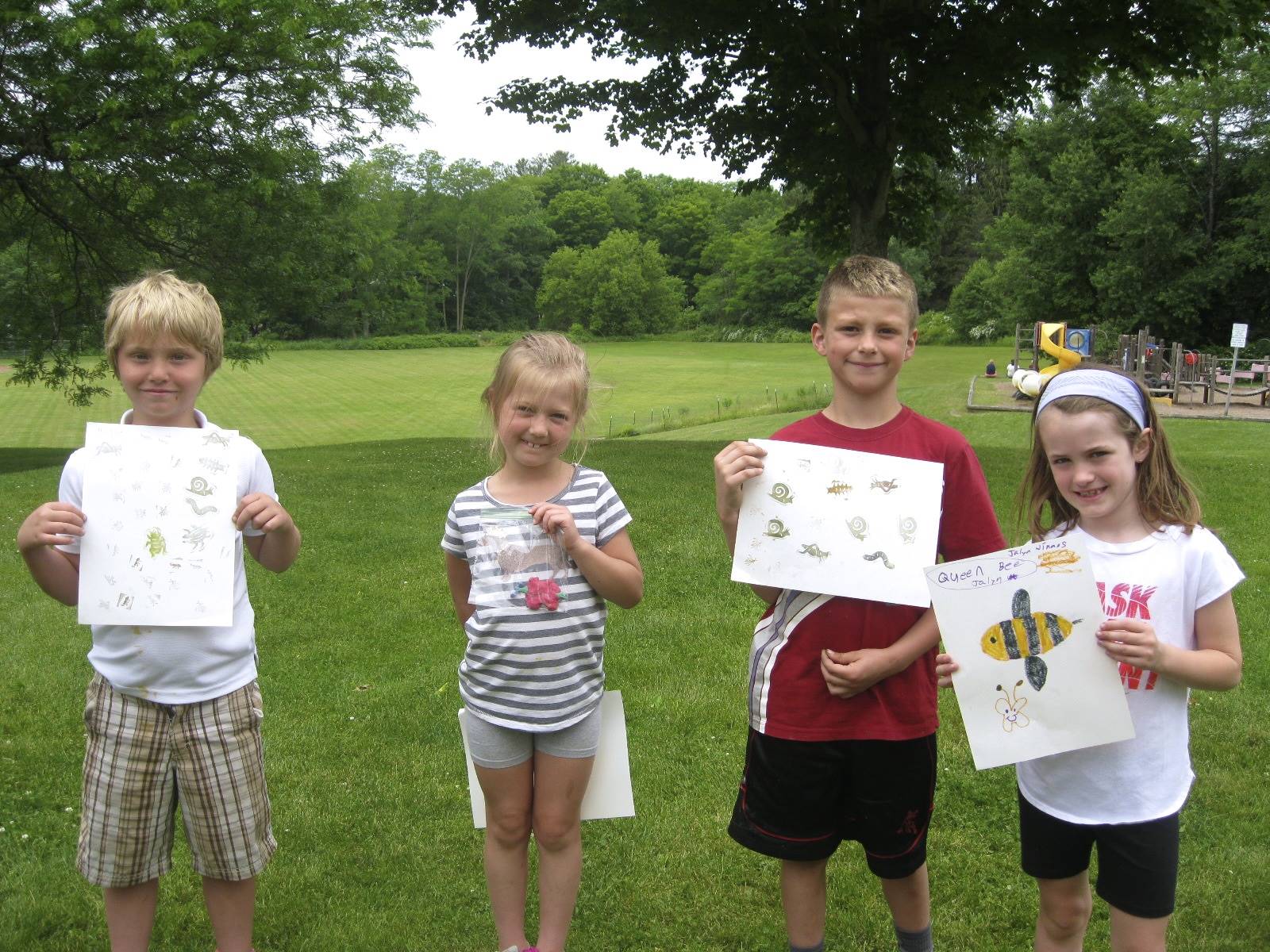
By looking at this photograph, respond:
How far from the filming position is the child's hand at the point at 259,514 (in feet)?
9.33

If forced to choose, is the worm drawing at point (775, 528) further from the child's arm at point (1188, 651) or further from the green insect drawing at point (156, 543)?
the green insect drawing at point (156, 543)

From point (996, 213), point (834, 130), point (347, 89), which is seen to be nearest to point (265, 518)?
point (834, 130)

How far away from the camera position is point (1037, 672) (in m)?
2.61

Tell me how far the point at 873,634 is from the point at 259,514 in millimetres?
1673

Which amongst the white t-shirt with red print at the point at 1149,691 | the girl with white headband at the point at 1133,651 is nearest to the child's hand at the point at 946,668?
the girl with white headband at the point at 1133,651

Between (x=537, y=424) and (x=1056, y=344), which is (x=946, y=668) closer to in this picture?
(x=537, y=424)

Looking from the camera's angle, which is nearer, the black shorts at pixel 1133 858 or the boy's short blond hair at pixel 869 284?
the black shorts at pixel 1133 858

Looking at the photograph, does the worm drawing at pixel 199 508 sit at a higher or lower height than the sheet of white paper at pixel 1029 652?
higher

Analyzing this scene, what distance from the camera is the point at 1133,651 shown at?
2.43 meters

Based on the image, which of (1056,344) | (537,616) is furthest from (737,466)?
(1056,344)

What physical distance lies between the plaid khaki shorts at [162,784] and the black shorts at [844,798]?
142cm

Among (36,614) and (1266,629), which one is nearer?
(1266,629)

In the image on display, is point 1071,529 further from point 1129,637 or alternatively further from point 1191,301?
point 1191,301

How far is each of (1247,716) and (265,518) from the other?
15.5 ft
